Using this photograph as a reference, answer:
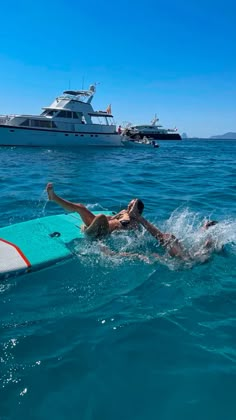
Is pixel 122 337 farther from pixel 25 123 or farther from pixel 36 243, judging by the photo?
pixel 25 123

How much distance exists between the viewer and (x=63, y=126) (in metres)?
27.6

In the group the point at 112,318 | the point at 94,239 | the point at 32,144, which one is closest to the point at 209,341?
the point at 112,318

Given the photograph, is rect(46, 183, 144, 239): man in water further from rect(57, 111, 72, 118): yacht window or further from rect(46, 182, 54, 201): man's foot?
rect(57, 111, 72, 118): yacht window

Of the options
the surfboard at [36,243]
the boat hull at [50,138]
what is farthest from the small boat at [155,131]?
the surfboard at [36,243]

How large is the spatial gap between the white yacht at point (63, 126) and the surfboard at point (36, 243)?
20.4 m

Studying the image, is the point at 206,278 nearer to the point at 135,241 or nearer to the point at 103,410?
the point at 135,241

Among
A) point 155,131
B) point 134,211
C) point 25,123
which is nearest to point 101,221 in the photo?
point 134,211

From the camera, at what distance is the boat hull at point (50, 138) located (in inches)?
985

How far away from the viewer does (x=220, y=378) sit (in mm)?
2865

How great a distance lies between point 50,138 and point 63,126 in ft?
5.14

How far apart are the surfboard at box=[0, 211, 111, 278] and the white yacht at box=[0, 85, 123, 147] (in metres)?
20.4

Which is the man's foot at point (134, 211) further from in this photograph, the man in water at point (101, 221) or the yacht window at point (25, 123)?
the yacht window at point (25, 123)

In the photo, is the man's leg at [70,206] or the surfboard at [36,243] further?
the man's leg at [70,206]

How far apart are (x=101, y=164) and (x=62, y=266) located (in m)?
14.7
